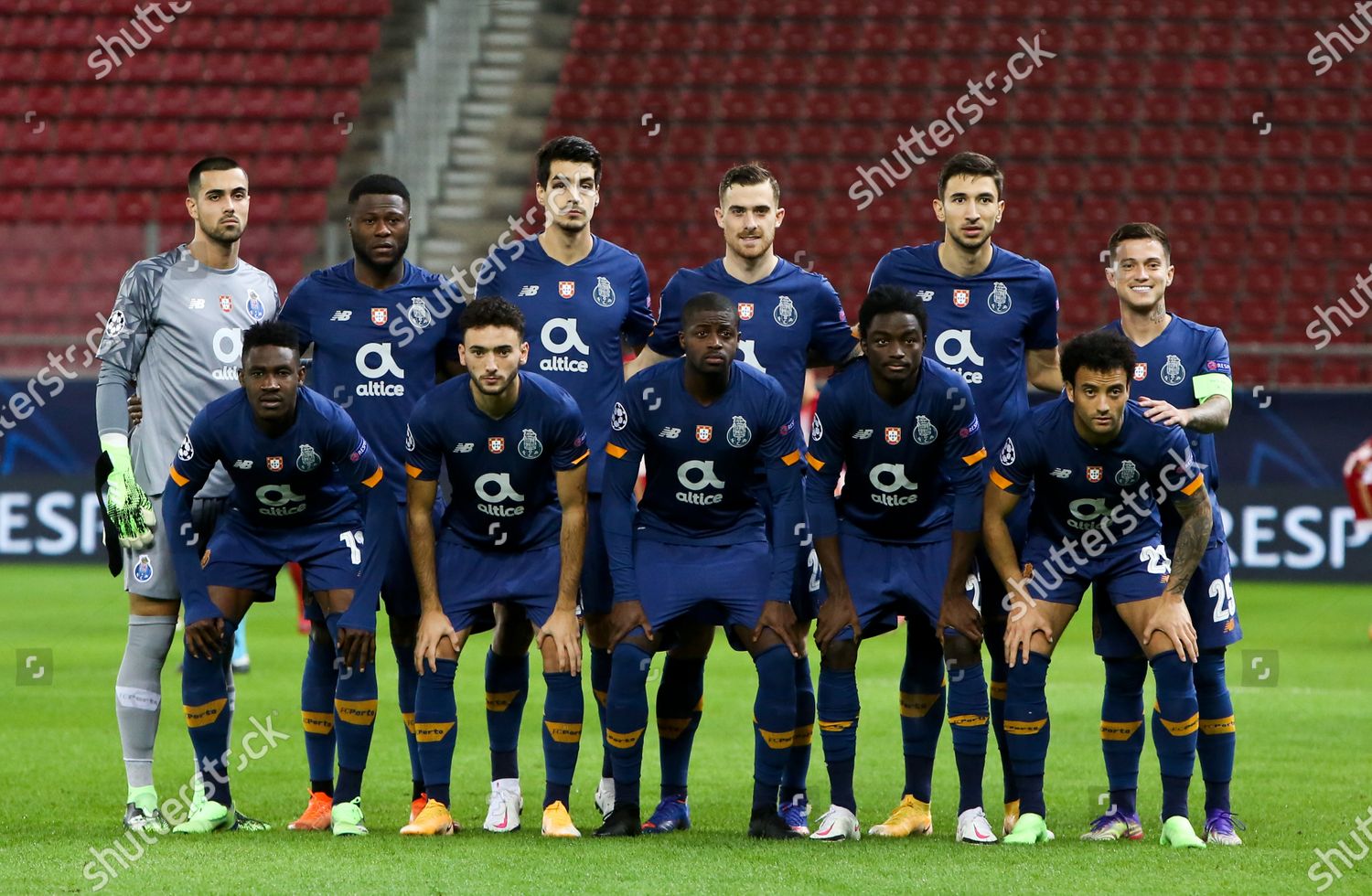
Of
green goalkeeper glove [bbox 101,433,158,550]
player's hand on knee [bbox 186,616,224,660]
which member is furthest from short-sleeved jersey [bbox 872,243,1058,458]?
green goalkeeper glove [bbox 101,433,158,550]

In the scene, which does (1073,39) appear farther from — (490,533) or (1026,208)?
(490,533)

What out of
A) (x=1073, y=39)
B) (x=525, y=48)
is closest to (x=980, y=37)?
(x=1073, y=39)

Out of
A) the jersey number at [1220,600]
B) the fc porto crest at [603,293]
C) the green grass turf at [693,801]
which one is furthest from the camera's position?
the fc porto crest at [603,293]

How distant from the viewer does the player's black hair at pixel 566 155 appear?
643 cm

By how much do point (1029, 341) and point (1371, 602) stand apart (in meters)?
8.01

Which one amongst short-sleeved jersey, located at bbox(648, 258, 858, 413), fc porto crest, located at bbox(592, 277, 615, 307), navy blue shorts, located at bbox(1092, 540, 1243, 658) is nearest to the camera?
navy blue shorts, located at bbox(1092, 540, 1243, 658)

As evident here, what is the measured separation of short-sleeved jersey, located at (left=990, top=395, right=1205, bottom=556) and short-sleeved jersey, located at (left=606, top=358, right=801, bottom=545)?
76 centimetres

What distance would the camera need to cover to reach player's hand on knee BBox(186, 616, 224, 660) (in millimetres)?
5941

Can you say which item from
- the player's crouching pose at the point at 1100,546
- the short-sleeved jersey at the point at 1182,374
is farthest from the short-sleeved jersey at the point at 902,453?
the short-sleeved jersey at the point at 1182,374

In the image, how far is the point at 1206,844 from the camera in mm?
5871

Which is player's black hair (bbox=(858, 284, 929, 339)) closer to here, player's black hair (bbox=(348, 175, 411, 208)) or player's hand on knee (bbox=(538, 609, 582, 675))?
player's hand on knee (bbox=(538, 609, 582, 675))

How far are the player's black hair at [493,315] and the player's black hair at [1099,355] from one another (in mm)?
1828

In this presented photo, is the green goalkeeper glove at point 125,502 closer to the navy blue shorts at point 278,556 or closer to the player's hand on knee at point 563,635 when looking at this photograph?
the navy blue shorts at point 278,556

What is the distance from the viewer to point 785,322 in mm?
6414
